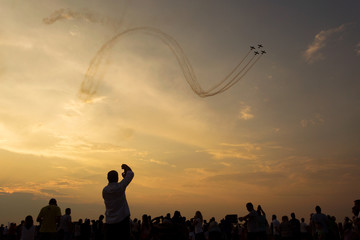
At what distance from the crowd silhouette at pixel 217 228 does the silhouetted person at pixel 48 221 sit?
0.59 feet

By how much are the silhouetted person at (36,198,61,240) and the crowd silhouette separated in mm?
181

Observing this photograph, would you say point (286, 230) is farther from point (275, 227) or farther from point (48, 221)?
point (48, 221)

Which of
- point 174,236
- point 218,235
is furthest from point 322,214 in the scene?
point 174,236

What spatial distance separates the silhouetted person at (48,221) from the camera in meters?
11.7

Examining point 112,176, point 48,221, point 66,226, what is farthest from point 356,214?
point 66,226

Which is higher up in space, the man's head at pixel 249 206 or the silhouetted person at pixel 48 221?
the man's head at pixel 249 206

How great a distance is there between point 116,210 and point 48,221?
20.5ft

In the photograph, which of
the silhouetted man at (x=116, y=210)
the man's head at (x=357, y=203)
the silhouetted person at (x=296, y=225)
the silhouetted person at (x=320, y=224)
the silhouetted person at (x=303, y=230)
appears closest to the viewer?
the silhouetted man at (x=116, y=210)

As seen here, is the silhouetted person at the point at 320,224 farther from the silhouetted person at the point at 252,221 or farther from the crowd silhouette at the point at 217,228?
the silhouetted person at the point at 252,221

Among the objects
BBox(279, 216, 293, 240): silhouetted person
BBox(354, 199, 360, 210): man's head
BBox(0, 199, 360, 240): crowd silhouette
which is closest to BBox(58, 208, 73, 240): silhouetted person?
BBox(0, 199, 360, 240): crowd silhouette

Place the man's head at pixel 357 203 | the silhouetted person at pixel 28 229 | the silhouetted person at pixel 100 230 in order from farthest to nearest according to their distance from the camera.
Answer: the silhouetted person at pixel 100 230
the silhouetted person at pixel 28 229
the man's head at pixel 357 203

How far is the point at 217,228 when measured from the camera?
17656 millimetres

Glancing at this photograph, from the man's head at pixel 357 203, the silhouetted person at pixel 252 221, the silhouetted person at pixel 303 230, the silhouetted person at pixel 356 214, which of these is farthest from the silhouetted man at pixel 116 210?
the silhouetted person at pixel 303 230

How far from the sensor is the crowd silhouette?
728 cm
